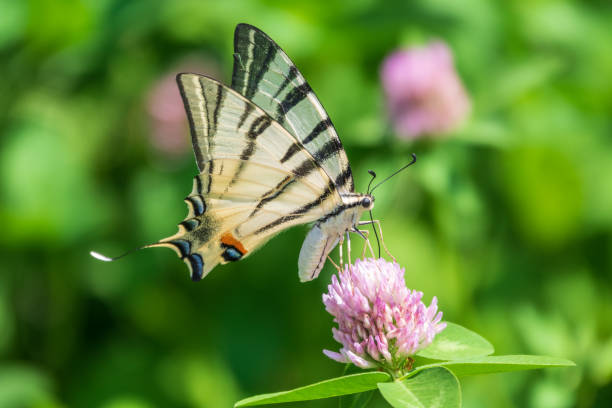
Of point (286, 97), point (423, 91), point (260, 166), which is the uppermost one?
point (423, 91)

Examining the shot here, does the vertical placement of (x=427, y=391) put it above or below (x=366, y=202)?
below

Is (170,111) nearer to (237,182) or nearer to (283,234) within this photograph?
(283,234)

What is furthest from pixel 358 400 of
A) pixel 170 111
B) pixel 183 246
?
pixel 170 111

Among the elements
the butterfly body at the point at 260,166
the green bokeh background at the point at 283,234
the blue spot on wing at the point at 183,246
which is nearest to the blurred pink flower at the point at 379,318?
the butterfly body at the point at 260,166

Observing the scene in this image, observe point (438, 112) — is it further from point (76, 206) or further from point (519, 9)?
point (76, 206)

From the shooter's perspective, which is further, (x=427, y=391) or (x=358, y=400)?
(x=358, y=400)

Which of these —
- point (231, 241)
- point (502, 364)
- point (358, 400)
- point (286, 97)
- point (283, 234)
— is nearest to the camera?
point (502, 364)

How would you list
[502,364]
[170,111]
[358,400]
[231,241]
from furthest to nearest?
1. [170,111]
2. [231,241]
3. [358,400]
4. [502,364]

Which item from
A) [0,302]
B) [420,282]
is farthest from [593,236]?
[0,302]
